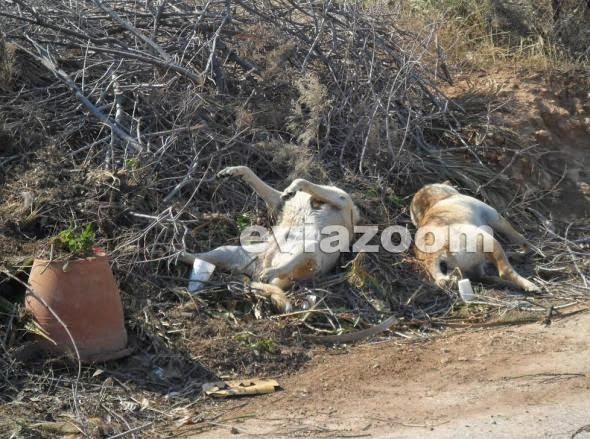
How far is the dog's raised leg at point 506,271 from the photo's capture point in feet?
24.5

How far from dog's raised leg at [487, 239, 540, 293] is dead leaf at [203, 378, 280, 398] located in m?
2.57

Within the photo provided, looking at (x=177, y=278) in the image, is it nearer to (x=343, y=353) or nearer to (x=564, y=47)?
(x=343, y=353)

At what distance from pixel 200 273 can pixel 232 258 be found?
36cm

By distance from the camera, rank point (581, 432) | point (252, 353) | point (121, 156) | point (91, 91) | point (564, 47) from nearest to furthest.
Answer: point (581, 432) < point (252, 353) < point (121, 156) < point (91, 91) < point (564, 47)

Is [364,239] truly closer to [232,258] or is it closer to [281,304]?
[232,258]

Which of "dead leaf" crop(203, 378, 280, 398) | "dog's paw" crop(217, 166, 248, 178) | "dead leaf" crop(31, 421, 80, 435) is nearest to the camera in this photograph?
"dead leaf" crop(31, 421, 80, 435)

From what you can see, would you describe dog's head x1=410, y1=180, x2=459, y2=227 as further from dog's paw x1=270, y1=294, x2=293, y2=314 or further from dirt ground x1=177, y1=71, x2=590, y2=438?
dog's paw x1=270, y1=294, x2=293, y2=314

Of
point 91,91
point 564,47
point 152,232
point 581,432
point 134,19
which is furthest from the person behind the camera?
point 564,47

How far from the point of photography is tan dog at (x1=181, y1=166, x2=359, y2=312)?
7141 mm

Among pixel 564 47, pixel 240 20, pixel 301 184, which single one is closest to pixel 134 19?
pixel 240 20

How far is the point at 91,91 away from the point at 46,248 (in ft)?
8.16

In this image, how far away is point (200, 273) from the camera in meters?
7.00

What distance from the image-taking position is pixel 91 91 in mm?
8297

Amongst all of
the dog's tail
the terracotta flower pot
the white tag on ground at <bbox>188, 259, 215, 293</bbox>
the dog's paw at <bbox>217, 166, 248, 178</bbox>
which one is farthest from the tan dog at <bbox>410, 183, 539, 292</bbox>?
the terracotta flower pot
